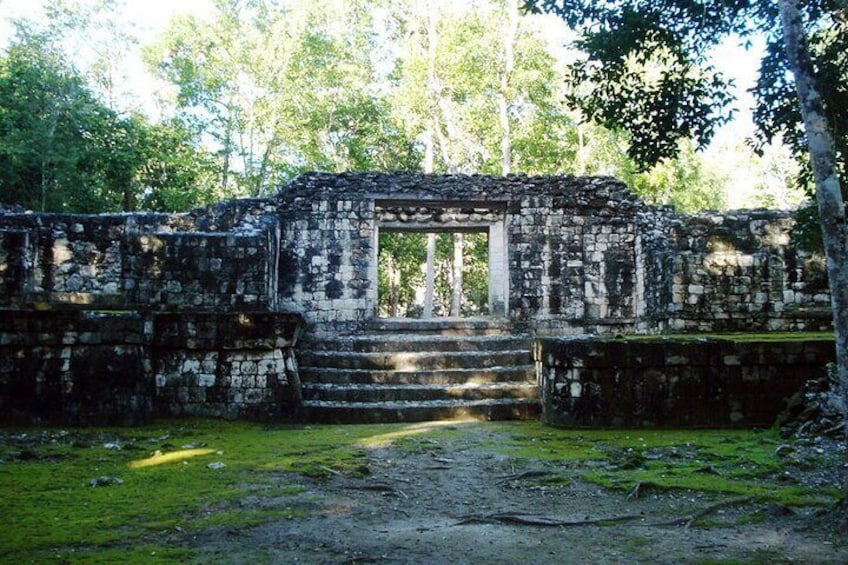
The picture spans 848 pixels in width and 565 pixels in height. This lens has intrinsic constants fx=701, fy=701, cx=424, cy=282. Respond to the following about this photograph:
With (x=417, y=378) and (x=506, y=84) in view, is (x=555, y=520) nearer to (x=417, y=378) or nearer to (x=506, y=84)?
(x=417, y=378)

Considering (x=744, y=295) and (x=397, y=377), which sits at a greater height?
(x=744, y=295)

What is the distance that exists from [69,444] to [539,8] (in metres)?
6.57

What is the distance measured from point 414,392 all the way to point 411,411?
51cm

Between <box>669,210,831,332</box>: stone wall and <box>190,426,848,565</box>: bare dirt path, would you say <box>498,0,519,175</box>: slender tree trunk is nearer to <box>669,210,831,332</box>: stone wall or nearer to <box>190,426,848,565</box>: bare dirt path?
<box>669,210,831,332</box>: stone wall

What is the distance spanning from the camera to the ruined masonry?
770cm

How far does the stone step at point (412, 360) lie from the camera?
10141 mm

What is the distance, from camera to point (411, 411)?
28.6ft

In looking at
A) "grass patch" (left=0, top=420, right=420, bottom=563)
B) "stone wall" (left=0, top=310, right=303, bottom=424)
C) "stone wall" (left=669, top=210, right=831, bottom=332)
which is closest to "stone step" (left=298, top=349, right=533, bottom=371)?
"stone wall" (left=0, top=310, right=303, bottom=424)

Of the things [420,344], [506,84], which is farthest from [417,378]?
[506,84]

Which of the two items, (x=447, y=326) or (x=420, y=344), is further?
(x=447, y=326)

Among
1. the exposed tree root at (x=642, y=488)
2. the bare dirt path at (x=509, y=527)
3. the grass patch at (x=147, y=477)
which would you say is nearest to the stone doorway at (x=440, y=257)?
the grass patch at (x=147, y=477)

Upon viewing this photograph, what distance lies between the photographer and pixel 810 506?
4.58 metres

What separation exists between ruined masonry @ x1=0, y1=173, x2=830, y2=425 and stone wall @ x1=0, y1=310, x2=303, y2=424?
0.02 m

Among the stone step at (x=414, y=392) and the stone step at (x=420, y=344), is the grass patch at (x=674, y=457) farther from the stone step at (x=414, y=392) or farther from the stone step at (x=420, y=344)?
the stone step at (x=420, y=344)
